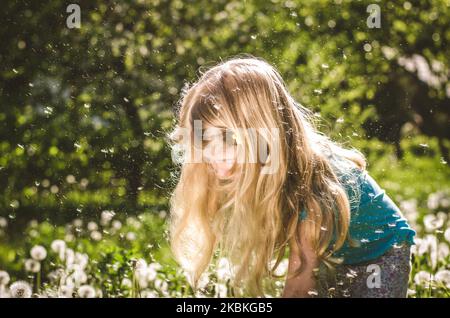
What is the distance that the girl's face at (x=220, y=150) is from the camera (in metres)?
2.34

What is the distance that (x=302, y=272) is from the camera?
7.34ft

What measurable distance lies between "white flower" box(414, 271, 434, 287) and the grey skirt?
33cm

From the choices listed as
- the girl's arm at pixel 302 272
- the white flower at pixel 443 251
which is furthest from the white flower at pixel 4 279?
the white flower at pixel 443 251

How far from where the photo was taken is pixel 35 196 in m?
3.64

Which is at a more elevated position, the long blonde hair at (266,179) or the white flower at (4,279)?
the long blonde hair at (266,179)

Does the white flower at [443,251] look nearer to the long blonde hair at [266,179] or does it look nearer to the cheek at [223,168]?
the long blonde hair at [266,179]

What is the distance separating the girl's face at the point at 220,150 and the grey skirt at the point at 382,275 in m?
0.49

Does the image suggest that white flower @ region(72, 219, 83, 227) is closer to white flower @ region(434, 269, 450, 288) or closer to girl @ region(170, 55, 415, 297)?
girl @ region(170, 55, 415, 297)

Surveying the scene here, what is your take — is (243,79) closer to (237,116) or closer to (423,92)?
(237,116)

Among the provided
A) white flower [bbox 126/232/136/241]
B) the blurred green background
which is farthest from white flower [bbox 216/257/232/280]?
the blurred green background

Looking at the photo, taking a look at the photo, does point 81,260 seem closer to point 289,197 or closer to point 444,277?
point 289,197

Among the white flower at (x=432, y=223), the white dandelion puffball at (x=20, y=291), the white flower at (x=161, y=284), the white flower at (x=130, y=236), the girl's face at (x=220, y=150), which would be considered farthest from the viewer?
the white flower at (x=130, y=236)
